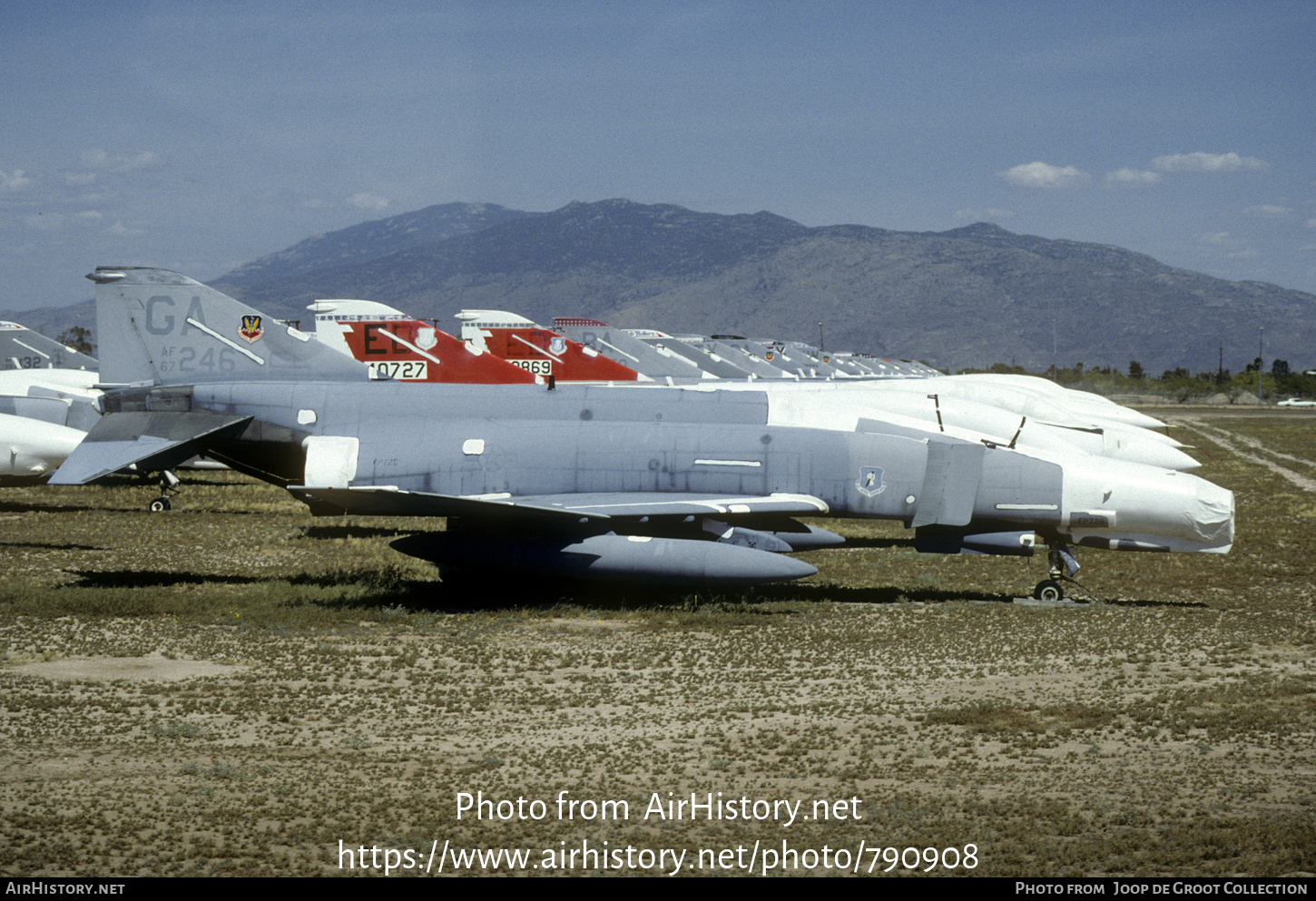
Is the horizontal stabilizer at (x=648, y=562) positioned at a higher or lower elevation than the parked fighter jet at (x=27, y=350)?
lower

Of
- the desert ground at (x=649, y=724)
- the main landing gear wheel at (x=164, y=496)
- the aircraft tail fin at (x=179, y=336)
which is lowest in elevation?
the desert ground at (x=649, y=724)

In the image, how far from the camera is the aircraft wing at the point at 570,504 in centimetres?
1391

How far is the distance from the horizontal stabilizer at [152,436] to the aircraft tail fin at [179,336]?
0.98 m

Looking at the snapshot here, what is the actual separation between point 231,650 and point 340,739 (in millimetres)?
3697

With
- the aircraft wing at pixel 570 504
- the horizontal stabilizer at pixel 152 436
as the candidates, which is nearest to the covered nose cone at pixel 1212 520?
the aircraft wing at pixel 570 504

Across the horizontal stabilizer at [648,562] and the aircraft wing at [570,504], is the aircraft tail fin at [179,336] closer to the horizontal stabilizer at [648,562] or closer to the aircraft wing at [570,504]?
the aircraft wing at [570,504]

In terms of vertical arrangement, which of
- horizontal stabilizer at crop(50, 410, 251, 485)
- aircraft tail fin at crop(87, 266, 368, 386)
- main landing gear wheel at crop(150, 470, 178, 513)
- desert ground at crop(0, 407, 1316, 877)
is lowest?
desert ground at crop(0, 407, 1316, 877)

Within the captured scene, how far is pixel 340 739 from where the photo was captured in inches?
361

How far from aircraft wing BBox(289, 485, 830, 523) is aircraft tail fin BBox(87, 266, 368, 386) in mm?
3193

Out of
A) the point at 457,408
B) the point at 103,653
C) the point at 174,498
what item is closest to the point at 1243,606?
the point at 457,408

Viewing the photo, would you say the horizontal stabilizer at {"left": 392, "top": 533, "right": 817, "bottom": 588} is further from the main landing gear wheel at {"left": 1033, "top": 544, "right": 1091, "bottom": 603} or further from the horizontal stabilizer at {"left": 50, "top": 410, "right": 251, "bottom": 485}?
the horizontal stabilizer at {"left": 50, "top": 410, "right": 251, "bottom": 485}

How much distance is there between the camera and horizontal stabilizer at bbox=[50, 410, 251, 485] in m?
15.6

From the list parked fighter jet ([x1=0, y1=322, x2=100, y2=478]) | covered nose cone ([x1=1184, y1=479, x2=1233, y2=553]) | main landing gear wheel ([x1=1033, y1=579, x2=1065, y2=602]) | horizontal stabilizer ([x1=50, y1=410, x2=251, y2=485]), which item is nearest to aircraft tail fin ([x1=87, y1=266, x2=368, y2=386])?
horizontal stabilizer ([x1=50, y1=410, x2=251, y2=485])
